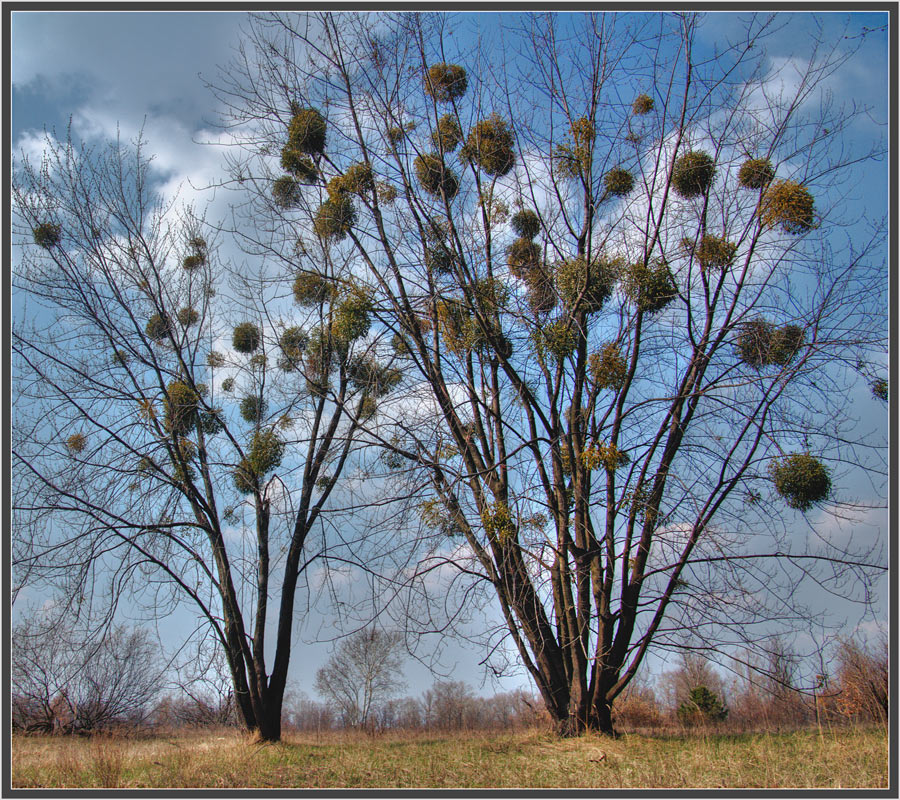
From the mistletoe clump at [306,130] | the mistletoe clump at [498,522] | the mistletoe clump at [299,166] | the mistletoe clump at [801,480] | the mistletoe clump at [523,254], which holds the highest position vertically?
the mistletoe clump at [306,130]

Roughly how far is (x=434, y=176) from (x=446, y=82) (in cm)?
79

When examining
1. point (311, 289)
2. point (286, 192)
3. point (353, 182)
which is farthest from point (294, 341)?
point (353, 182)

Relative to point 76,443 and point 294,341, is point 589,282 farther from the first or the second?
point 76,443

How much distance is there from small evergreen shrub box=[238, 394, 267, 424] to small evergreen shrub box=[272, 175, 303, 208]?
1.99 metres

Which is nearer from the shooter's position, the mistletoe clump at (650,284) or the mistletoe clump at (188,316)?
the mistletoe clump at (650,284)

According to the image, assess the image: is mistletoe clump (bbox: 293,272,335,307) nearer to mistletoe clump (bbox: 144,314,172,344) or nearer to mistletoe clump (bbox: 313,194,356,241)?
mistletoe clump (bbox: 313,194,356,241)

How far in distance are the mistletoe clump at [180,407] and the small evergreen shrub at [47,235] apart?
179cm

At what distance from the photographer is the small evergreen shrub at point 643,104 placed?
5398 millimetres

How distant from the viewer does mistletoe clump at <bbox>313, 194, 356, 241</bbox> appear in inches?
229

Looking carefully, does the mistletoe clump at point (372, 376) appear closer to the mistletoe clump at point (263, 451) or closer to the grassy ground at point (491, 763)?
the mistletoe clump at point (263, 451)

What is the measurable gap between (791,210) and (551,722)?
15.1ft

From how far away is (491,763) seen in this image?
434 cm

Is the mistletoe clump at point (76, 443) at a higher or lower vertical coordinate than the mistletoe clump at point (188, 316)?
lower

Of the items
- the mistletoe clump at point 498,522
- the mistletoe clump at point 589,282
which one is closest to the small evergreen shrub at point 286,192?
the mistletoe clump at point 589,282
